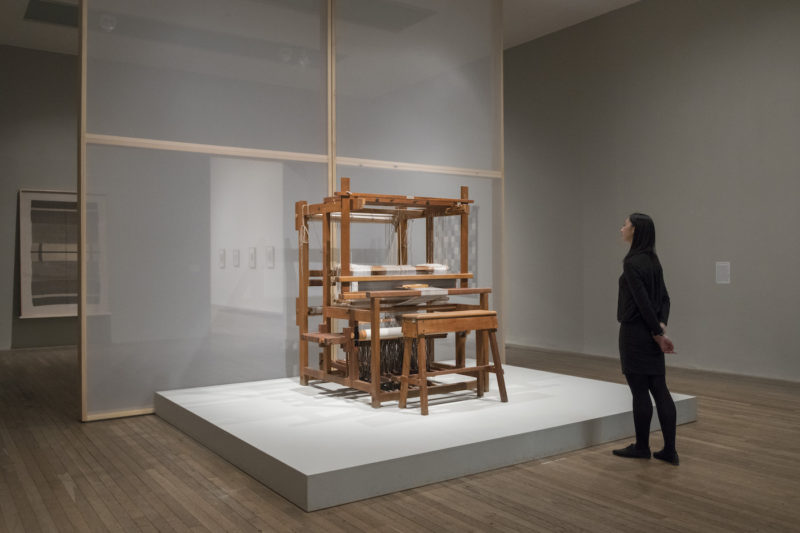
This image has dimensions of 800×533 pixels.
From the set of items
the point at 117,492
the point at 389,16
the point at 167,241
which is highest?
Result: the point at 389,16

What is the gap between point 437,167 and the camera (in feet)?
20.9

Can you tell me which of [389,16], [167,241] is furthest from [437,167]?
[167,241]

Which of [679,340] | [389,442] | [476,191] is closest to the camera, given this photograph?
[389,442]

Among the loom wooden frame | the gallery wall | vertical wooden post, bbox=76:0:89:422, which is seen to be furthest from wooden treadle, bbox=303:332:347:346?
the gallery wall

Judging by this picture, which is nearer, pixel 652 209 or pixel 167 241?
pixel 167 241

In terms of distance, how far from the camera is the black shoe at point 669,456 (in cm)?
369

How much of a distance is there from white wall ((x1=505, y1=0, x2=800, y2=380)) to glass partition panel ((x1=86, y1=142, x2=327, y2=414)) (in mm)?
3640

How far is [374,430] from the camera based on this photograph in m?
3.87

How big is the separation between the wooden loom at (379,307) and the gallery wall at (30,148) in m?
4.99

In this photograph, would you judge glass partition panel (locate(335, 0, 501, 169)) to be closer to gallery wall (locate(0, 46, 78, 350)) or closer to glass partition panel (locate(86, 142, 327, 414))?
glass partition panel (locate(86, 142, 327, 414))

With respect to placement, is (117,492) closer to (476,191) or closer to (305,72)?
(305,72)

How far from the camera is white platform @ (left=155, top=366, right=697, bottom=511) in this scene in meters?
3.25

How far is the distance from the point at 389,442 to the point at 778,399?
3.46 metres

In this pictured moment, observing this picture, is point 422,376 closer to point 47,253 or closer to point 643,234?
point 643,234
